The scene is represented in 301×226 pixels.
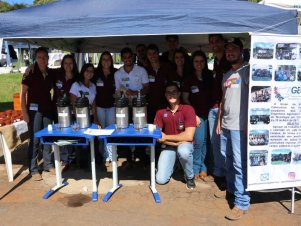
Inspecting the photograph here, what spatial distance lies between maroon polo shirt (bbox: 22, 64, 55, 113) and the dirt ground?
999 millimetres

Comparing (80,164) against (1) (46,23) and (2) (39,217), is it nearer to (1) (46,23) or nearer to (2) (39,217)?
(2) (39,217)

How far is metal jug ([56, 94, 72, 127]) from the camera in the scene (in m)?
3.62

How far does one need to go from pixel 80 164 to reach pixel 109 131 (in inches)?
51.4

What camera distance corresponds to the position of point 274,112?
2.93m

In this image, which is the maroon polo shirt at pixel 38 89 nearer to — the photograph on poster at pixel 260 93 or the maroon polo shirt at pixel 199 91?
the maroon polo shirt at pixel 199 91

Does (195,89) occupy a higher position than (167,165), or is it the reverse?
(195,89)

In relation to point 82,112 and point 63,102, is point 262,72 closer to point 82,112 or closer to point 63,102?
point 82,112

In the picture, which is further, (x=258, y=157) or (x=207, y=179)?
(x=207, y=179)

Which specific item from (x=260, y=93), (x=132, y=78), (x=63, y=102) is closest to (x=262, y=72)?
(x=260, y=93)

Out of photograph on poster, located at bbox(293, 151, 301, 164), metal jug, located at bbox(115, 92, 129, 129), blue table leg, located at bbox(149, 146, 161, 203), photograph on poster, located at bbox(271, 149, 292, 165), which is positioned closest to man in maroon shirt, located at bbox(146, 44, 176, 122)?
metal jug, located at bbox(115, 92, 129, 129)

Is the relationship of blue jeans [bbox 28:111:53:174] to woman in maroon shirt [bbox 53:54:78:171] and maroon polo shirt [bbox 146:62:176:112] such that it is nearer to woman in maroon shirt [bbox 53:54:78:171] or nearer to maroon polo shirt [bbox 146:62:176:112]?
woman in maroon shirt [bbox 53:54:78:171]

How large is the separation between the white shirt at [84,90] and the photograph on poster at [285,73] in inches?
91.7

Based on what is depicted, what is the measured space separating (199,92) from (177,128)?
0.50m

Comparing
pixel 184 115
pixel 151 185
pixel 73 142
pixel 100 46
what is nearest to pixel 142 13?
pixel 184 115
